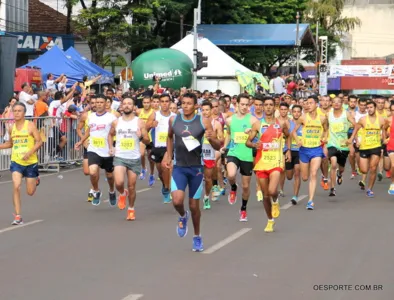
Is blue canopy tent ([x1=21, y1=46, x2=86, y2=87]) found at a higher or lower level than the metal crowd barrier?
higher

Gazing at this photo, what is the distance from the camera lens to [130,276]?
9359 millimetres

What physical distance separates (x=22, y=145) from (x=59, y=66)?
64.0 ft

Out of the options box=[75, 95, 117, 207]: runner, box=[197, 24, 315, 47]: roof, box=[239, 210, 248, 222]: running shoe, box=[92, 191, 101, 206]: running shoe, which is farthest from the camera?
box=[197, 24, 315, 47]: roof

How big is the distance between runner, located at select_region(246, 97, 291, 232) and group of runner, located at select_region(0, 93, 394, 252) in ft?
0.05

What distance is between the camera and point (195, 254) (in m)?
10.8

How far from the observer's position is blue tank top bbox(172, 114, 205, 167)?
11.0 m

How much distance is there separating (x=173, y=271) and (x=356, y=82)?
50.0 metres

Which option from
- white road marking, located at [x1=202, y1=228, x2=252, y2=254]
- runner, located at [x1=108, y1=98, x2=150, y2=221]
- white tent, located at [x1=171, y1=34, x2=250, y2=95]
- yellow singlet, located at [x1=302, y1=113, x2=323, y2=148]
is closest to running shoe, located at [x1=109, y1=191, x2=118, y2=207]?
runner, located at [x1=108, y1=98, x2=150, y2=221]

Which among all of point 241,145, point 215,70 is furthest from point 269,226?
point 215,70

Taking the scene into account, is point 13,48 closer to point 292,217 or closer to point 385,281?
point 292,217

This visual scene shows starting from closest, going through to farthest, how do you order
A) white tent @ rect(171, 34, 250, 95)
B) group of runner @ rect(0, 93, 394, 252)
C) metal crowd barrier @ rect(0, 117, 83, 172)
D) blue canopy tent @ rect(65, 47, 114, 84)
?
group of runner @ rect(0, 93, 394, 252) → metal crowd barrier @ rect(0, 117, 83, 172) → blue canopy tent @ rect(65, 47, 114, 84) → white tent @ rect(171, 34, 250, 95)

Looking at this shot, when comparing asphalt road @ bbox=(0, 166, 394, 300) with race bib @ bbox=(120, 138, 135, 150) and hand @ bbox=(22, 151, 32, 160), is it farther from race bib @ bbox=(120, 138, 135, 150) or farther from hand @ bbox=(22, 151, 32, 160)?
race bib @ bbox=(120, 138, 135, 150)

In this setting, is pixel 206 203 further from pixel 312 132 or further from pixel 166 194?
pixel 312 132

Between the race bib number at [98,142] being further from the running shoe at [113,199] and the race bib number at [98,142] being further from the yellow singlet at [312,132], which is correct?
the yellow singlet at [312,132]
